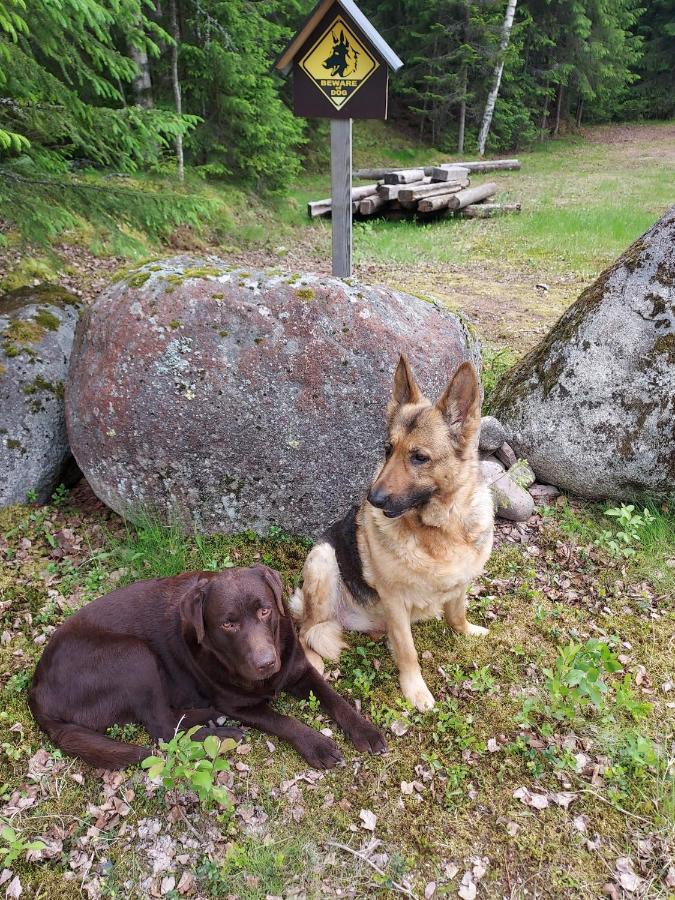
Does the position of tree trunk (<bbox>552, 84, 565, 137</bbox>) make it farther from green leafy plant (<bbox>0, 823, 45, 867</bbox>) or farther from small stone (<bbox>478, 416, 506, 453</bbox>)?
green leafy plant (<bbox>0, 823, 45, 867</bbox>)

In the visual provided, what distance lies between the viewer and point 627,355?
507 centimetres

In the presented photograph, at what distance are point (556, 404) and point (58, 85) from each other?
572 cm

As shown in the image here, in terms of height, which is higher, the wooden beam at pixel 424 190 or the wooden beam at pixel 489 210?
the wooden beam at pixel 424 190

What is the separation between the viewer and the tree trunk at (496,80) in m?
24.1

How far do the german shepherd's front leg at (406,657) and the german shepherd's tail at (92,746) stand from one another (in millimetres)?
1592

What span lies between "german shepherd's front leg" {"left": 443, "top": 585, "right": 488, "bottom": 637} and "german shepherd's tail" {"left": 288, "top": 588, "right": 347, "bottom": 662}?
2.59ft

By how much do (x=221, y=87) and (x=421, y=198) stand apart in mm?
6383

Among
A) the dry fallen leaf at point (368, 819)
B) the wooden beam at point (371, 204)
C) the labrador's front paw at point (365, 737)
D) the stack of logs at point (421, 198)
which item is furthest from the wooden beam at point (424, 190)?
the dry fallen leaf at point (368, 819)

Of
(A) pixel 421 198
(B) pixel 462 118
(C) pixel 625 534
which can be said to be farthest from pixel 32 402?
(B) pixel 462 118

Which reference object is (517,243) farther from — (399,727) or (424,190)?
(399,727)

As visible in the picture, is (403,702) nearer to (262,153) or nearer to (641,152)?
(262,153)

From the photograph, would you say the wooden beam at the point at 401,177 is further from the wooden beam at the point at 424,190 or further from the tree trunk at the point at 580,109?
the tree trunk at the point at 580,109

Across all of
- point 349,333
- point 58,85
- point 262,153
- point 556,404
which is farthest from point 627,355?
point 262,153

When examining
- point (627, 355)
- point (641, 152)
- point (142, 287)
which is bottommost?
point (627, 355)
